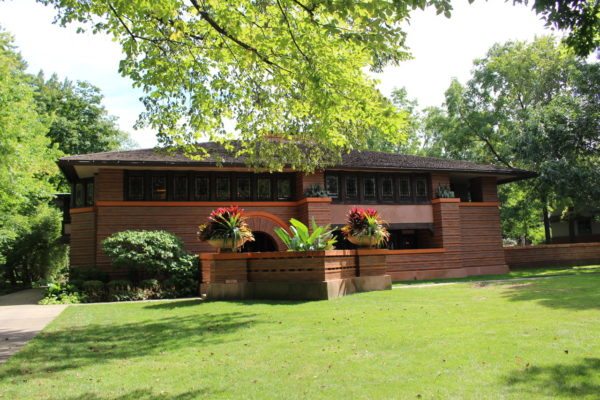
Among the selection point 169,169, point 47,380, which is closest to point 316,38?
point 47,380

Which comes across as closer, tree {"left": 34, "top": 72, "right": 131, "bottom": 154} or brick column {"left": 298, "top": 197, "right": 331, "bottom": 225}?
brick column {"left": 298, "top": 197, "right": 331, "bottom": 225}

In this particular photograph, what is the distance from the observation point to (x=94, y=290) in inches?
715

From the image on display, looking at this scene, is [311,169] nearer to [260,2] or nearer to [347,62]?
[347,62]

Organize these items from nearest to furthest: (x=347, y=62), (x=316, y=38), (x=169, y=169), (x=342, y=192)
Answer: (x=316, y=38)
(x=347, y=62)
(x=169, y=169)
(x=342, y=192)

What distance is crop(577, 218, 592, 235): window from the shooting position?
4328 cm

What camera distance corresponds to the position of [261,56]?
11.1 m

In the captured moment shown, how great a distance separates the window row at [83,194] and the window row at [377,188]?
10.6m

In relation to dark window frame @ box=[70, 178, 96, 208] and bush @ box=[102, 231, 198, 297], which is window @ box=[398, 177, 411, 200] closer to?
bush @ box=[102, 231, 198, 297]

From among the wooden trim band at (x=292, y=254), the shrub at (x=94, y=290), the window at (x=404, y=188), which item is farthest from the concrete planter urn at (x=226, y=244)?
the window at (x=404, y=188)

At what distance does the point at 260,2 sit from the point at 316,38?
161cm

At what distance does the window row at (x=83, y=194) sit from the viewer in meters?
21.9

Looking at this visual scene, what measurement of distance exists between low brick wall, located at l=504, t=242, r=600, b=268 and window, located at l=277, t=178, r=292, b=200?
1348 cm

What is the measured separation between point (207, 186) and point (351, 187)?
276 inches

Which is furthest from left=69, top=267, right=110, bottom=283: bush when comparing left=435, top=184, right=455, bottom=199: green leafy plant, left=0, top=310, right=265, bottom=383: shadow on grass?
left=435, top=184, right=455, bottom=199: green leafy plant
